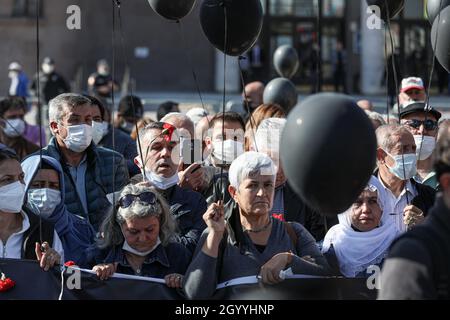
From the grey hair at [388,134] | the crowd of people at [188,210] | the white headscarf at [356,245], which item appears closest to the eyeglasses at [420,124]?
the crowd of people at [188,210]

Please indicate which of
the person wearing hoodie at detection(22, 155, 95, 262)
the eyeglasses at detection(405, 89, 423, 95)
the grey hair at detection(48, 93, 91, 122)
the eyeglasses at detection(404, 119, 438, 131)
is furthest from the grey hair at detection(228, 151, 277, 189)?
the eyeglasses at detection(405, 89, 423, 95)

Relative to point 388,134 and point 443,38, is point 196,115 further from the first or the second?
point 443,38

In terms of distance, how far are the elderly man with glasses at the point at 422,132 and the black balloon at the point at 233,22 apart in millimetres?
1531

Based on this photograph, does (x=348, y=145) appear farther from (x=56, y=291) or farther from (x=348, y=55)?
(x=348, y=55)

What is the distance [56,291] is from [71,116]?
1.58m

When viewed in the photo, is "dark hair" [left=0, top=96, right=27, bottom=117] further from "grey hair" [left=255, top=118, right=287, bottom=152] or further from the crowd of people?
"grey hair" [left=255, top=118, right=287, bottom=152]

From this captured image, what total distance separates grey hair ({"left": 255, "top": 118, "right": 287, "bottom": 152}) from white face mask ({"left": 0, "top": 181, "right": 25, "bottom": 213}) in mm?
1475

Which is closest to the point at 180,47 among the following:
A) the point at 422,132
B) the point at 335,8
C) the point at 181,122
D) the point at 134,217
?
the point at 335,8

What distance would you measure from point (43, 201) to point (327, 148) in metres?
2.08

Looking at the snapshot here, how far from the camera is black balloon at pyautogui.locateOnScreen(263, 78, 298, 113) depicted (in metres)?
8.66

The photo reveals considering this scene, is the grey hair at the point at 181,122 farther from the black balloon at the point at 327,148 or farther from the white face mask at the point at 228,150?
the black balloon at the point at 327,148

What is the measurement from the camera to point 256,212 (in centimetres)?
433

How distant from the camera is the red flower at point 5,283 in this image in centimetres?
433

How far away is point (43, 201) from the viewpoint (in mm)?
4871
